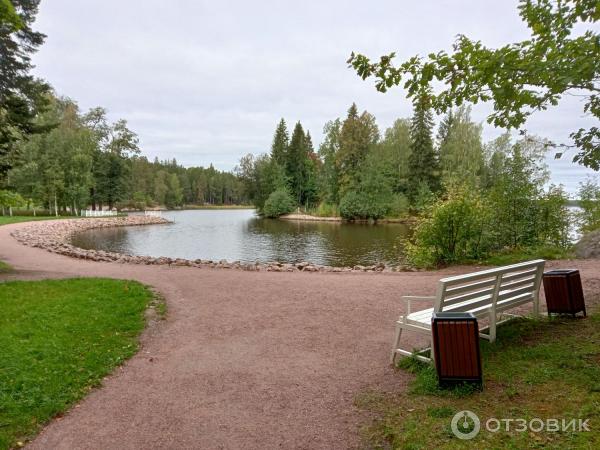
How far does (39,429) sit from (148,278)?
288 inches

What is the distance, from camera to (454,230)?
41.3ft

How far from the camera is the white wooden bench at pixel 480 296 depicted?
4098 mm

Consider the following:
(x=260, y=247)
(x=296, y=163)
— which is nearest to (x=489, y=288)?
(x=260, y=247)

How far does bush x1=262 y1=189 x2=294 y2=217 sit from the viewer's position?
5950 centimetres

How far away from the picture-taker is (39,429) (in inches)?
139

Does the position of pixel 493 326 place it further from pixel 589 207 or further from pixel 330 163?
pixel 330 163

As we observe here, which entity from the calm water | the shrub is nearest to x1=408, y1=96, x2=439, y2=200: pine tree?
the calm water

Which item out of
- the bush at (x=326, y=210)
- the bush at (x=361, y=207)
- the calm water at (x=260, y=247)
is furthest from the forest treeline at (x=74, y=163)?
the bush at (x=361, y=207)

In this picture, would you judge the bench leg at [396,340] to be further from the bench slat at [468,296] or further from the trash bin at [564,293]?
the trash bin at [564,293]

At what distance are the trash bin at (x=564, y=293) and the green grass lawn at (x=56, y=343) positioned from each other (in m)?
5.96

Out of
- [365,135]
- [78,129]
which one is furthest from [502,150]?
[78,129]

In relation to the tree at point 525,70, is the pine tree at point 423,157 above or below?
above

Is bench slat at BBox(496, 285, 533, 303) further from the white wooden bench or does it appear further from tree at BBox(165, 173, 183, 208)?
tree at BBox(165, 173, 183, 208)

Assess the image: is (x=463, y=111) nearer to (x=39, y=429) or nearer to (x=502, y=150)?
(x=502, y=150)
